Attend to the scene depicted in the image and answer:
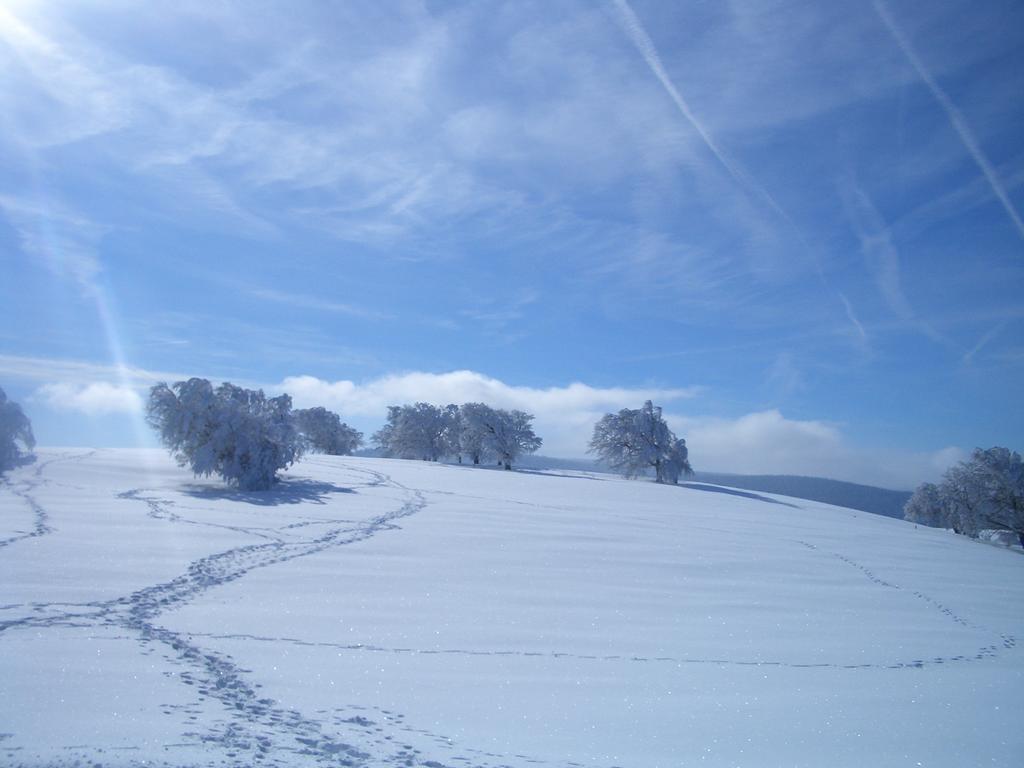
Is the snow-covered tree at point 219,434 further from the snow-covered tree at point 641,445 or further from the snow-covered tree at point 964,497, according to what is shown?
the snow-covered tree at point 964,497

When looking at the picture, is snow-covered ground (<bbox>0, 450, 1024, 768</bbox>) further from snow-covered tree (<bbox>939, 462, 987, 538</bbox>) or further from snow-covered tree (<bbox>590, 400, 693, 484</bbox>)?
snow-covered tree (<bbox>590, 400, 693, 484</bbox>)

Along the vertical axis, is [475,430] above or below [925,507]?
above

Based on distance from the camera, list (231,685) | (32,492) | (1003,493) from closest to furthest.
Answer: (231,685), (32,492), (1003,493)

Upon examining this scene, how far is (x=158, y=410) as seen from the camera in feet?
57.3

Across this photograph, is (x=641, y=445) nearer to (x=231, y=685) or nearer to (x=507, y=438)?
(x=507, y=438)

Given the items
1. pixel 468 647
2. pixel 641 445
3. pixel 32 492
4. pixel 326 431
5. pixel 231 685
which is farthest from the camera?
pixel 326 431

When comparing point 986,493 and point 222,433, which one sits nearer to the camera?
point 222,433

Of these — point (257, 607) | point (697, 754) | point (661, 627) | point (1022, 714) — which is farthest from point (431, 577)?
point (1022, 714)

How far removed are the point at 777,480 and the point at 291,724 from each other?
178ft

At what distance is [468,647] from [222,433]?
1311 cm

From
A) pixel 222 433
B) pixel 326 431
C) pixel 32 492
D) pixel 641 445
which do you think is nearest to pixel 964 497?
pixel 641 445

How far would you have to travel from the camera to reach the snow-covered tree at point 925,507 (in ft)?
132

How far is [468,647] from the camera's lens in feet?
21.0

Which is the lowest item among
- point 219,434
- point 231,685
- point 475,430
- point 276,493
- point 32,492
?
point 231,685
